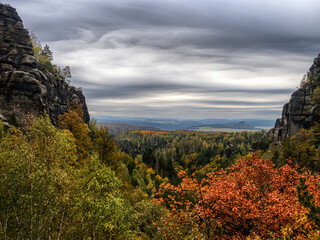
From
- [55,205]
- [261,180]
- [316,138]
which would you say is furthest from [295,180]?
[316,138]

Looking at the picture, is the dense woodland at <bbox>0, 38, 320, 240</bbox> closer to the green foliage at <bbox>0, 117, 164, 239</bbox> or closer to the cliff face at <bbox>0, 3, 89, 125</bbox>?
the green foliage at <bbox>0, 117, 164, 239</bbox>

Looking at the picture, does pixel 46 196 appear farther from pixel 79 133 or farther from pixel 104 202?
pixel 79 133

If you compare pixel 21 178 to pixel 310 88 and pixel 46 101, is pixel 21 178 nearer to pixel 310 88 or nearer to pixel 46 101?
pixel 46 101

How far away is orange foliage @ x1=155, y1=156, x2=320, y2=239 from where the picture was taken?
48.3 ft

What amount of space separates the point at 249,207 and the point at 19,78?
210 feet

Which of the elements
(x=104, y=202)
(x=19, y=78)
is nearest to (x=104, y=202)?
(x=104, y=202)

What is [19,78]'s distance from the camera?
52.2 meters

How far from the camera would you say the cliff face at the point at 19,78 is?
50.8 meters

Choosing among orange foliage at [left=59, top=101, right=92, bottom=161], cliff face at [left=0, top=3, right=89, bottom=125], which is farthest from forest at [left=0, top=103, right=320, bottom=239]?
cliff face at [left=0, top=3, right=89, bottom=125]

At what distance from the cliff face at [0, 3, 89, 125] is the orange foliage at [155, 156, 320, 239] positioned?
45.5 meters

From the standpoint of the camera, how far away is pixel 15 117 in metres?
49.9

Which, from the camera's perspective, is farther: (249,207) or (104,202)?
(104,202)

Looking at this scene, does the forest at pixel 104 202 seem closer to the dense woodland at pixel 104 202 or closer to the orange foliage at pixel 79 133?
the dense woodland at pixel 104 202

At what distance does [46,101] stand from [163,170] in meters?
88.9
